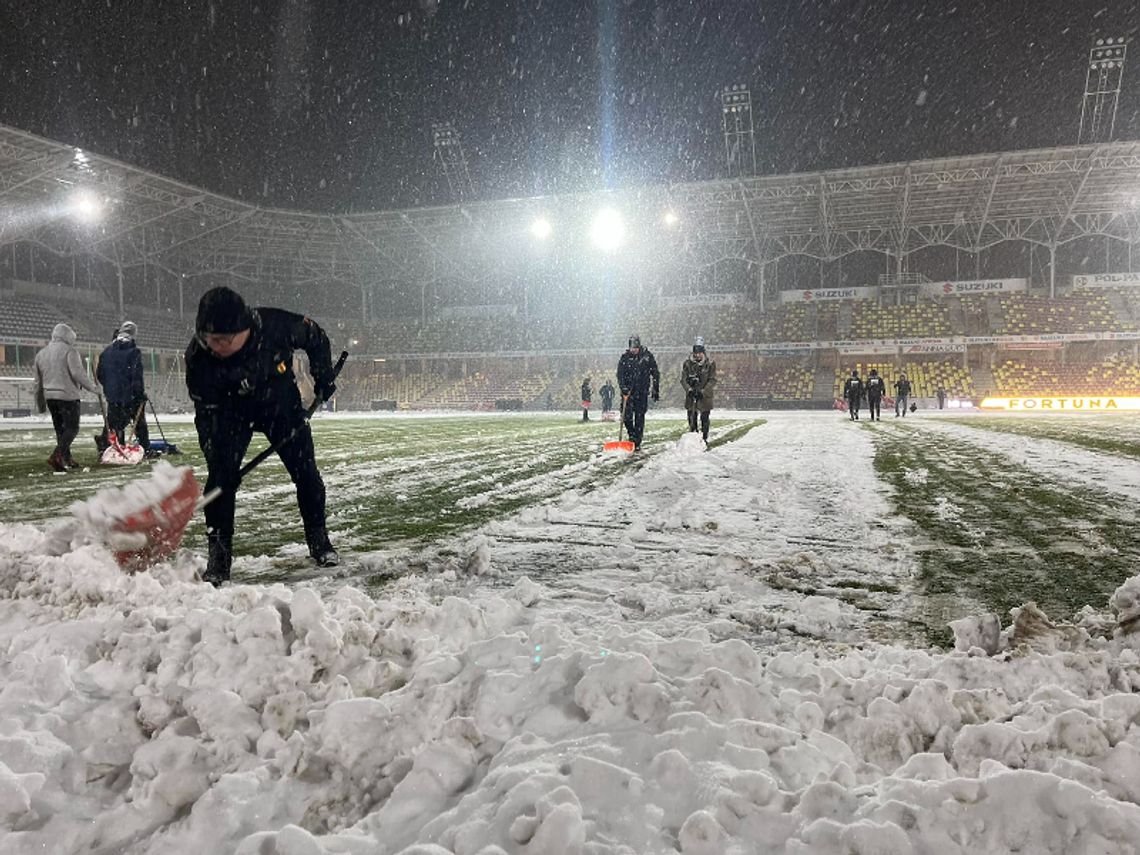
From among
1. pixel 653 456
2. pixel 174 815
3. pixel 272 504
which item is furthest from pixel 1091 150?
pixel 174 815

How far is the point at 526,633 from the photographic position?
8.54 feet

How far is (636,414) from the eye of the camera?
11.2m

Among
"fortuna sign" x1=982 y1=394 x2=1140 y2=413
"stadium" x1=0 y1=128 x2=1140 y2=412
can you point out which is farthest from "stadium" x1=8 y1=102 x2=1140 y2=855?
"stadium" x1=0 y1=128 x2=1140 y2=412

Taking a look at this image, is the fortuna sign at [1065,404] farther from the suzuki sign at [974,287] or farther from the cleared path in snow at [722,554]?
the cleared path in snow at [722,554]

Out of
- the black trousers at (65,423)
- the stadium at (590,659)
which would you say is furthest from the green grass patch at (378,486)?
the black trousers at (65,423)

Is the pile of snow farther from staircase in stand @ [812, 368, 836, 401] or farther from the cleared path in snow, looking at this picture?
staircase in stand @ [812, 368, 836, 401]

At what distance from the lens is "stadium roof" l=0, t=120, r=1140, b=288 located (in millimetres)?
34250

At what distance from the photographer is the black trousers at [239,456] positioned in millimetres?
3826

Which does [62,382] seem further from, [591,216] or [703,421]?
[591,216]

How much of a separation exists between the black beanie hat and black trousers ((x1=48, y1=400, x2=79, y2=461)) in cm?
665

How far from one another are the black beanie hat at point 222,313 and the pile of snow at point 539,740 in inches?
55.8

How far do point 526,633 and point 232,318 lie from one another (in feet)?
6.95

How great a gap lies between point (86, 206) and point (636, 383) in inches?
1391

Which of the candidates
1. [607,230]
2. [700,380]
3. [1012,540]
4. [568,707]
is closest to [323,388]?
[568,707]
